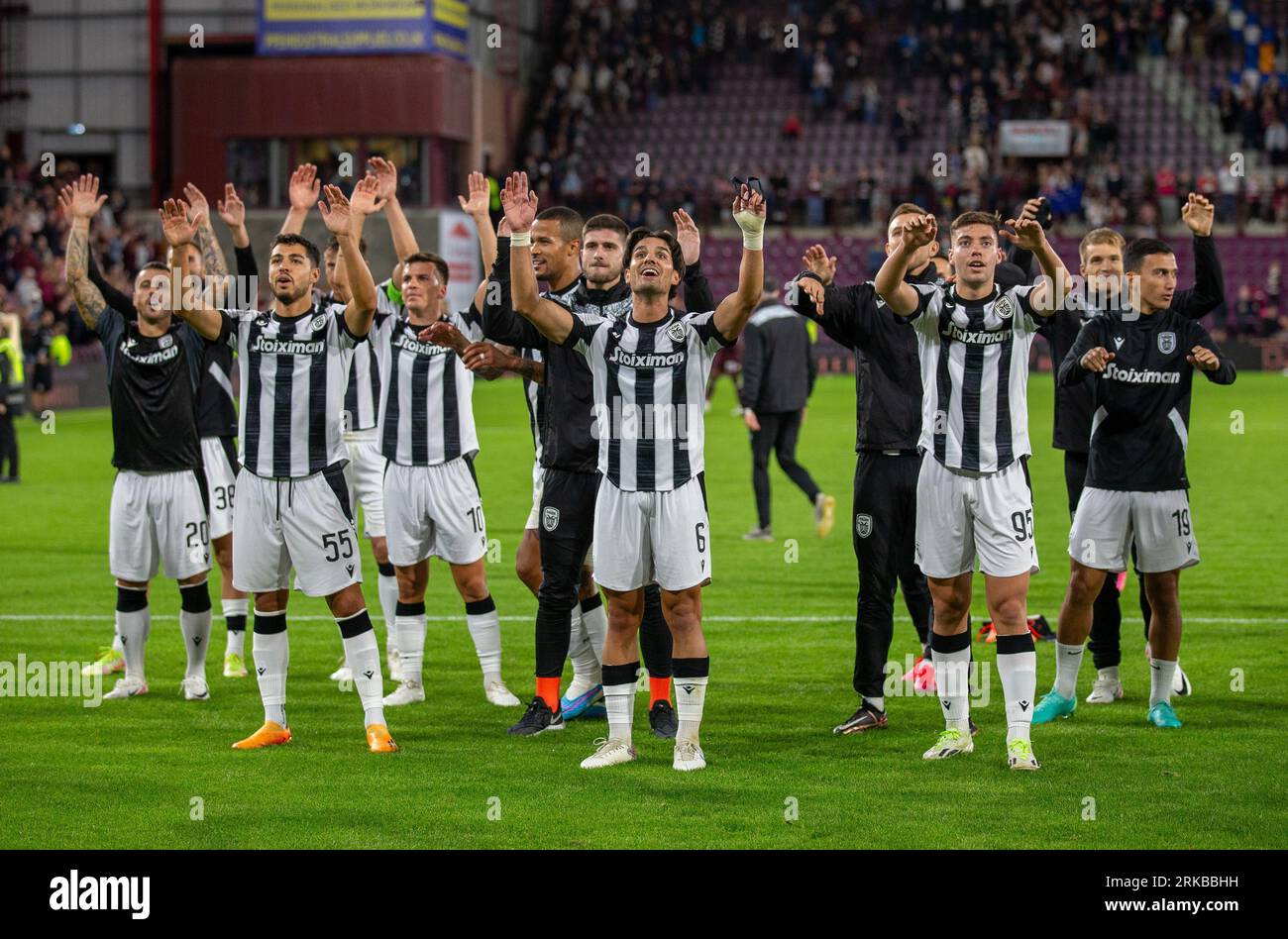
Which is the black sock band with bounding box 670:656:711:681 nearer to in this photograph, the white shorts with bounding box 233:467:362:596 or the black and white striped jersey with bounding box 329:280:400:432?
the white shorts with bounding box 233:467:362:596

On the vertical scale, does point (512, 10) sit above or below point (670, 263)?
above

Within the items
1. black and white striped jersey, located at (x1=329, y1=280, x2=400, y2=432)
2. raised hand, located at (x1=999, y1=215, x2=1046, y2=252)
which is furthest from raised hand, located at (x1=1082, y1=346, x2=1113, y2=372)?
black and white striped jersey, located at (x1=329, y1=280, x2=400, y2=432)

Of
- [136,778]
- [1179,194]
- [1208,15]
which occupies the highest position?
[1208,15]

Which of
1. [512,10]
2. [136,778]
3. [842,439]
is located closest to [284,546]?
[136,778]

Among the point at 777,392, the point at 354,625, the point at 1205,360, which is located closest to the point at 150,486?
the point at 354,625

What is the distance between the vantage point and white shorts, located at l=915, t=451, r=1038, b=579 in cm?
745

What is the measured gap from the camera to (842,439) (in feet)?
82.2

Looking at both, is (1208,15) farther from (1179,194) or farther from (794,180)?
(794,180)

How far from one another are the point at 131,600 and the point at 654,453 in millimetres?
3368

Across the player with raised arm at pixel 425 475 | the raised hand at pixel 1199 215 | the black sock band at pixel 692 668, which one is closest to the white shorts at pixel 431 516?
the player with raised arm at pixel 425 475

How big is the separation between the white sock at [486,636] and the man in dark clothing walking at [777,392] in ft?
22.0

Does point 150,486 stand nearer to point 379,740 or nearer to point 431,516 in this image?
point 431,516

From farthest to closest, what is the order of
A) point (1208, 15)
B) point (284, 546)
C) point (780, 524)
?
point (1208, 15) → point (780, 524) → point (284, 546)

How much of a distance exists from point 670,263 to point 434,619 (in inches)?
192
